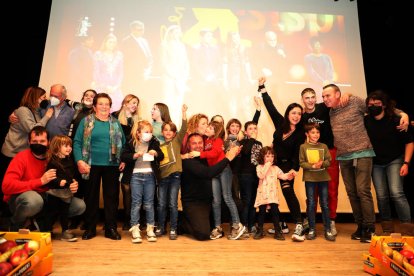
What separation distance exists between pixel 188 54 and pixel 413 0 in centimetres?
302

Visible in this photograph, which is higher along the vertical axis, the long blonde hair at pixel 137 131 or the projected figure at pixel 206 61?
the projected figure at pixel 206 61

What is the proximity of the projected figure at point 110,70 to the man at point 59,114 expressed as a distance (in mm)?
716

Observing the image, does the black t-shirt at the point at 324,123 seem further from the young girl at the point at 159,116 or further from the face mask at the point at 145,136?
the face mask at the point at 145,136

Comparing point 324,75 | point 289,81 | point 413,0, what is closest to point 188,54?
point 289,81

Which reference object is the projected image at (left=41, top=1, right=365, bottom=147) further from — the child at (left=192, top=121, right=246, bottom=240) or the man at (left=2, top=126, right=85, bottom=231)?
the man at (left=2, top=126, right=85, bottom=231)

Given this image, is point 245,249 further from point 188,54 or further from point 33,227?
point 188,54

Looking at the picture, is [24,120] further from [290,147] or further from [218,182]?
[290,147]

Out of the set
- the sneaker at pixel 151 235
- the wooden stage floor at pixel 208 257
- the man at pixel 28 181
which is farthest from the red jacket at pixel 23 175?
the sneaker at pixel 151 235

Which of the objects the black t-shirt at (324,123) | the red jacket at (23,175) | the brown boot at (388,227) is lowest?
the brown boot at (388,227)

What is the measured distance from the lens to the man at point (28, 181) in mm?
2850

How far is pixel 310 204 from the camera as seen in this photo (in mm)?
3451

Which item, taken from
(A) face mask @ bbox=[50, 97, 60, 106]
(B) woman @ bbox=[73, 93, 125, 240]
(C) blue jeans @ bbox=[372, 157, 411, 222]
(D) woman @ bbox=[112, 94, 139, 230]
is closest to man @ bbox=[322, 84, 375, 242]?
(C) blue jeans @ bbox=[372, 157, 411, 222]

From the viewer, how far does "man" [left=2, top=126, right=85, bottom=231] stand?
2.85 m

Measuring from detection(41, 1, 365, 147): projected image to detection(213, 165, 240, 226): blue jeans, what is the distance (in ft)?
3.76
